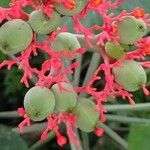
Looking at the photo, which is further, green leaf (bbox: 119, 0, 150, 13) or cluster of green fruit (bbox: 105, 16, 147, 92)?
green leaf (bbox: 119, 0, 150, 13)

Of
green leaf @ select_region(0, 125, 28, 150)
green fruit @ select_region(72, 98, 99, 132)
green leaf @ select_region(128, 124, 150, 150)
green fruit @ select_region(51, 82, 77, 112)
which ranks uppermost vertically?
green fruit @ select_region(51, 82, 77, 112)

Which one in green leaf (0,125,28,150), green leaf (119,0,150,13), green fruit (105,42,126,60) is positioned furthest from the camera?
green leaf (0,125,28,150)

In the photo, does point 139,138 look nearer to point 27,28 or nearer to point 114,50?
point 114,50

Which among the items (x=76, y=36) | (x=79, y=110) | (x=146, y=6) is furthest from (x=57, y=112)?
(x=146, y=6)

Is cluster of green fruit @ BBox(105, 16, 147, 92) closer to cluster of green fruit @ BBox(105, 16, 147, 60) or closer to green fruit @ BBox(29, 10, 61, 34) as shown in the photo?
cluster of green fruit @ BBox(105, 16, 147, 60)

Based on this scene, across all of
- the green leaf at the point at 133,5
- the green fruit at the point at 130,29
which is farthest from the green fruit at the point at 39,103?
the green leaf at the point at 133,5

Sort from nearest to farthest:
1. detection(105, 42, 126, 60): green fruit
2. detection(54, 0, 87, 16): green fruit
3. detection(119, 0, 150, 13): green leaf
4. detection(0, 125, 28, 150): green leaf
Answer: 1. detection(54, 0, 87, 16): green fruit
2. detection(105, 42, 126, 60): green fruit
3. detection(119, 0, 150, 13): green leaf
4. detection(0, 125, 28, 150): green leaf

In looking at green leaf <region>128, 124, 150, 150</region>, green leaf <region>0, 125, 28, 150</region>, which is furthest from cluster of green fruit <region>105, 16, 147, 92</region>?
green leaf <region>0, 125, 28, 150</region>

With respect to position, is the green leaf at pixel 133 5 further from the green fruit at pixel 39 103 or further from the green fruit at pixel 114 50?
the green fruit at pixel 39 103

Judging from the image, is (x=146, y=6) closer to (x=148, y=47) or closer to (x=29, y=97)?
(x=148, y=47)
